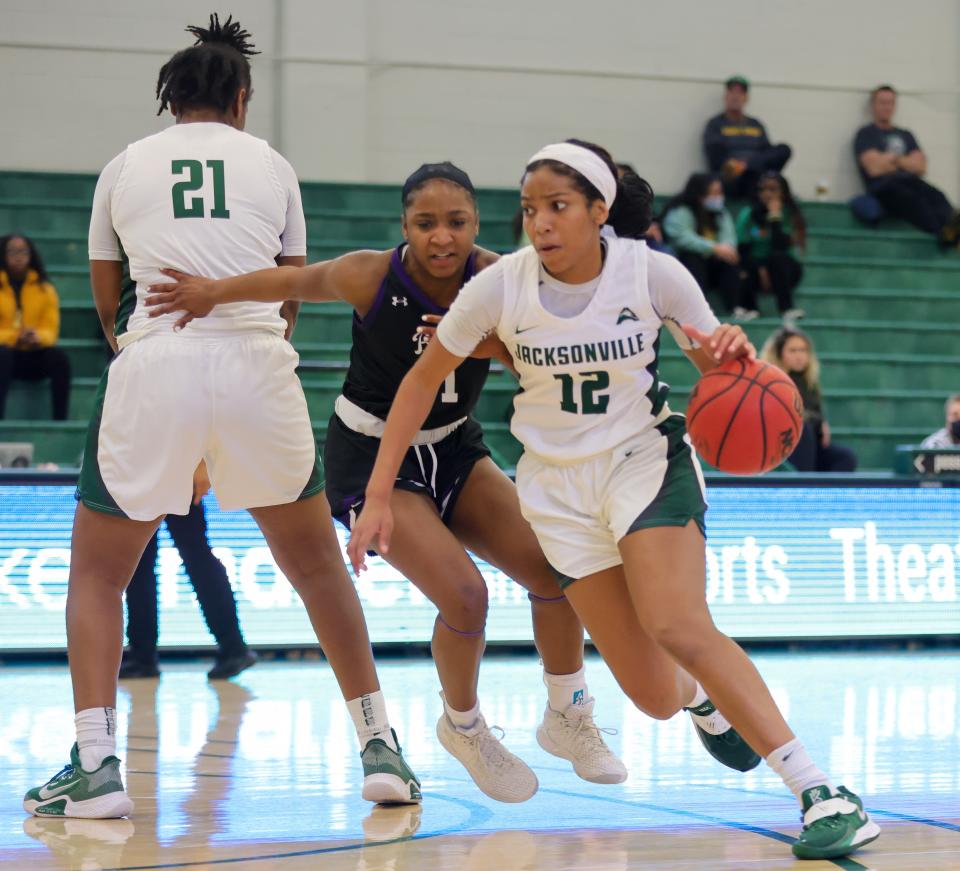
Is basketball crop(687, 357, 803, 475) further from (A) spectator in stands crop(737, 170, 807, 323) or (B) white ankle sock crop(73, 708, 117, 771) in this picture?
(A) spectator in stands crop(737, 170, 807, 323)

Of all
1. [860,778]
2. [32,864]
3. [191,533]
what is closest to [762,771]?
[860,778]

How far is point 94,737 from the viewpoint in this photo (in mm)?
3828

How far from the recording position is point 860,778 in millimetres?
4363

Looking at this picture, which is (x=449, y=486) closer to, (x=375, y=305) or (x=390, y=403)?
(x=390, y=403)

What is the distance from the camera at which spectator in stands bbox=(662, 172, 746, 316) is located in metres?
11.8

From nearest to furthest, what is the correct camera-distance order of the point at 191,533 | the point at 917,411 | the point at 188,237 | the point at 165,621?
the point at 188,237 < the point at 191,533 < the point at 165,621 < the point at 917,411

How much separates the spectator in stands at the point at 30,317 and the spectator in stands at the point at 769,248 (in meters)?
5.57

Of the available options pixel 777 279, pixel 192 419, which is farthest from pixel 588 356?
pixel 777 279

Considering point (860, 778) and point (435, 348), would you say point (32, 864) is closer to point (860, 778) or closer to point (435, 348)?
point (435, 348)

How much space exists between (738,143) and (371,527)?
410 inches

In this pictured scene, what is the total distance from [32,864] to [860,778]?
7.98 ft

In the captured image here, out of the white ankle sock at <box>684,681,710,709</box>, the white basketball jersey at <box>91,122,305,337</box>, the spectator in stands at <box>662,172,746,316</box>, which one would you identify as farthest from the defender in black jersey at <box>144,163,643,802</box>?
the spectator in stands at <box>662,172,746,316</box>

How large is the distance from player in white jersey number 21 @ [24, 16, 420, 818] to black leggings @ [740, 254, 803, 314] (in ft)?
Result: 27.8

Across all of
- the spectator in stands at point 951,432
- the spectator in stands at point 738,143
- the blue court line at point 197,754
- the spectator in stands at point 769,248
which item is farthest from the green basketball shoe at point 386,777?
the spectator in stands at point 738,143
